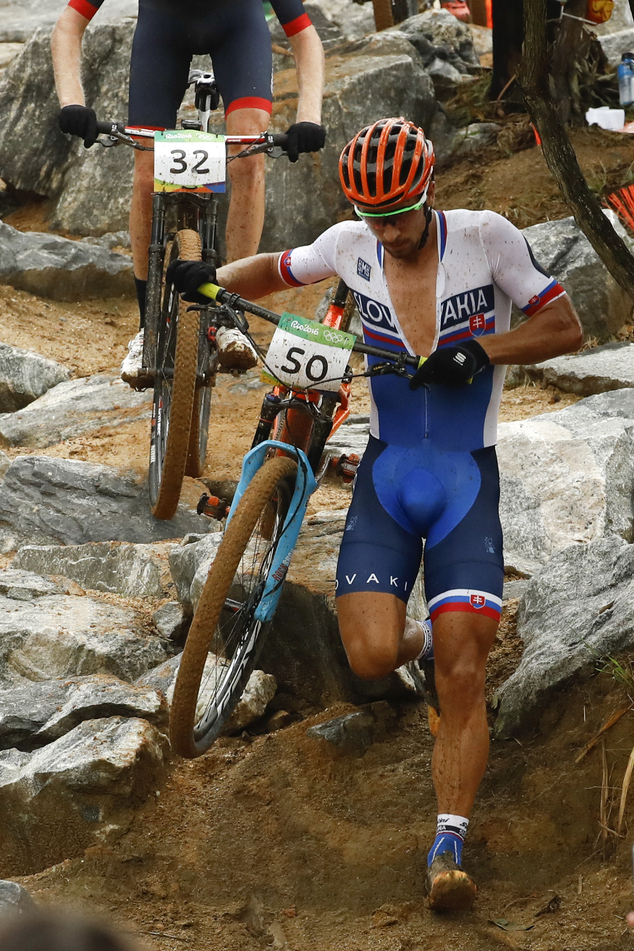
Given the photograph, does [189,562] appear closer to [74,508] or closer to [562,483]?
[74,508]

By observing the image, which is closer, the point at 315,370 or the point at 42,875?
the point at 42,875

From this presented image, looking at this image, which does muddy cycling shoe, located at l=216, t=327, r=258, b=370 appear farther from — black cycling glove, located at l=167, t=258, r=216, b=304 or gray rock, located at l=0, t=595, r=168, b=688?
gray rock, located at l=0, t=595, r=168, b=688

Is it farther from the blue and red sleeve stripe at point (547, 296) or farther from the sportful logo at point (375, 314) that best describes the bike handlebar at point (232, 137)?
the blue and red sleeve stripe at point (547, 296)

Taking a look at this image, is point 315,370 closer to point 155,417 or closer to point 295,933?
point 295,933

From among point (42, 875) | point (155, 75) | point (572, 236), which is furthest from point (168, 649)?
point (572, 236)

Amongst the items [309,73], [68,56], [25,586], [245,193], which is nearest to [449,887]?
[25,586]

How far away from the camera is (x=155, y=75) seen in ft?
17.9

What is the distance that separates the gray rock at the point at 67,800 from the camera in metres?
3.48

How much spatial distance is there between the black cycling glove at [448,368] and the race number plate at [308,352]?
0.33 m

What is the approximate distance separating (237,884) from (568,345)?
199 centimetres

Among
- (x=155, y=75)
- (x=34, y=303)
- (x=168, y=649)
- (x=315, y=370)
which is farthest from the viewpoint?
(x=34, y=303)

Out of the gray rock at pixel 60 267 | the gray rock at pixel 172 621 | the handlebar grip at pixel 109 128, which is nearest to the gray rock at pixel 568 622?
the gray rock at pixel 172 621

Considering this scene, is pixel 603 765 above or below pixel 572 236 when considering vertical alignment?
below

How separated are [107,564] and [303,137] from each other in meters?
2.30
